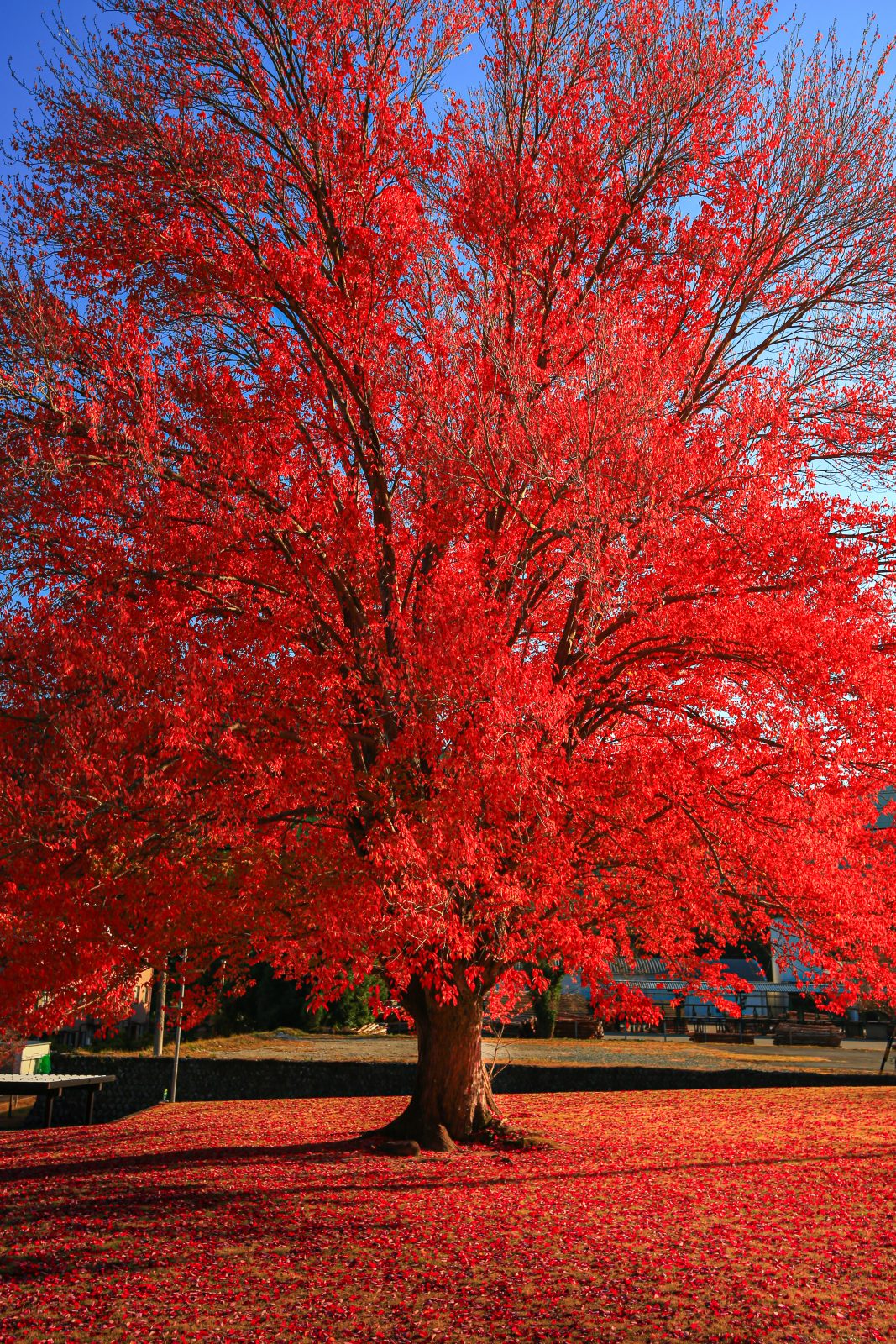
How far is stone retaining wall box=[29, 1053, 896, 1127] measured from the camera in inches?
830

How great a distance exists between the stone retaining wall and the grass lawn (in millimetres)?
7548

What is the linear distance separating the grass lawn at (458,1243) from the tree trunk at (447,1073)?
1.83 ft

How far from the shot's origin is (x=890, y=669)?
10.0 m

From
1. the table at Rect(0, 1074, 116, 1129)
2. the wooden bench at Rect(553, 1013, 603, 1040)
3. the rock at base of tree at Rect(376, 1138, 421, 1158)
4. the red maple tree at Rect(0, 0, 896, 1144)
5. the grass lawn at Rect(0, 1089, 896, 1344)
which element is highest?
the red maple tree at Rect(0, 0, 896, 1144)

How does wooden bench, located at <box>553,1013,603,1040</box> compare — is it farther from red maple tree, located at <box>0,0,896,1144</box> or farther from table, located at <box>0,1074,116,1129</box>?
red maple tree, located at <box>0,0,896,1144</box>

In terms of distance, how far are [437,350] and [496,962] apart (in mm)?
7075

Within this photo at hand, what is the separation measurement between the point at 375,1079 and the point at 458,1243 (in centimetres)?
1439

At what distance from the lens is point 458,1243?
7.89m

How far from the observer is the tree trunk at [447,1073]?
40.5ft

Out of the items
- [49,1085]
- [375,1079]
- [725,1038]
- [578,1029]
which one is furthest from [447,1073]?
[725,1038]

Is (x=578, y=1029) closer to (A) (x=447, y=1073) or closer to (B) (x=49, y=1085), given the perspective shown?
(B) (x=49, y=1085)

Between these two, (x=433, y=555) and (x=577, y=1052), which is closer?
(x=433, y=555)

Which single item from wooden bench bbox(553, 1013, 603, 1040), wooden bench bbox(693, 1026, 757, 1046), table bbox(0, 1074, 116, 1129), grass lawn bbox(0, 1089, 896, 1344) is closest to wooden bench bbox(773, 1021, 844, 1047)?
wooden bench bbox(693, 1026, 757, 1046)

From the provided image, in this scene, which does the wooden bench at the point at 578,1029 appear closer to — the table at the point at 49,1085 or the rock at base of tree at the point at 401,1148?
the table at the point at 49,1085
